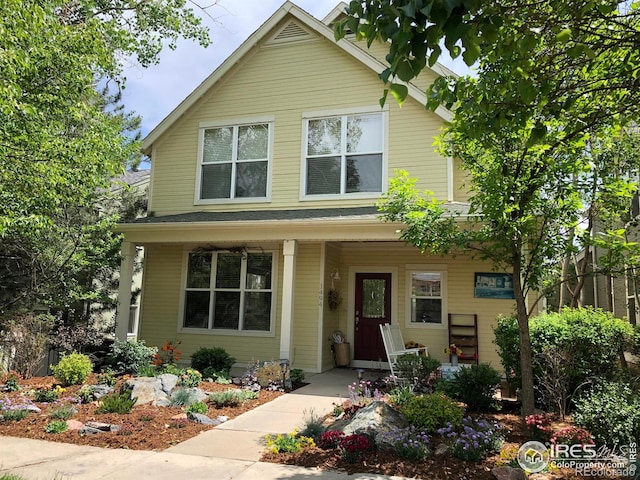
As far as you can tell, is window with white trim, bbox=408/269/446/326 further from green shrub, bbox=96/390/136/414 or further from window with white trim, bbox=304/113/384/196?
green shrub, bbox=96/390/136/414

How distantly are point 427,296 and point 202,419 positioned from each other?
19.4ft

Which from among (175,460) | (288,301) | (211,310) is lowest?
(175,460)

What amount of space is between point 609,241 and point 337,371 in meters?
6.31

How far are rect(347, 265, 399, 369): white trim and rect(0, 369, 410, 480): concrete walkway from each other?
494 centimetres

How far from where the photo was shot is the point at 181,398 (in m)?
6.83

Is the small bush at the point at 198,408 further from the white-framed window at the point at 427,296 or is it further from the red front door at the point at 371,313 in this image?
the white-framed window at the point at 427,296

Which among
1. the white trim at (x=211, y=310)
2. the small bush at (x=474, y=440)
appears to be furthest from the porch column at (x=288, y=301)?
the small bush at (x=474, y=440)

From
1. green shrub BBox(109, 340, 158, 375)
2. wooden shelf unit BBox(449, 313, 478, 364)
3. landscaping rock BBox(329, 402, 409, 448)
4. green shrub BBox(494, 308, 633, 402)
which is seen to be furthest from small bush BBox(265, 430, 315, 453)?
wooden shelf unit BBox(449, 313, 478, 364)

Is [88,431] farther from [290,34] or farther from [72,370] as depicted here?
[290,34]

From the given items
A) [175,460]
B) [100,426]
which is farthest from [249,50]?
[175,460]

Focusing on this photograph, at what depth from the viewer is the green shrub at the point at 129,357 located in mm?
8781

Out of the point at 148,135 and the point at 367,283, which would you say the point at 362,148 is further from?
the point at 148,135

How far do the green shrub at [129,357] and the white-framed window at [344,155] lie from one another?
475 centimetres

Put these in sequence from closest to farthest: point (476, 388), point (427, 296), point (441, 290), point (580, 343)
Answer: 1. point (580, 343)
2. point (476, 388)
3. point (441, 290)
4. point (427, 296)
